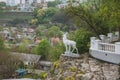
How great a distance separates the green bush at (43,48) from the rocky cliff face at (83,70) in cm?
2093

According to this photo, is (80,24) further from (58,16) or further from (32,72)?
(58,16)

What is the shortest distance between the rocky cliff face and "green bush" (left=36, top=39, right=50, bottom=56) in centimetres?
2093

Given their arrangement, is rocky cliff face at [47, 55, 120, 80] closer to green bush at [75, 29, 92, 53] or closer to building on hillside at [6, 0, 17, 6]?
green bush at [75, 29, 92, 53]


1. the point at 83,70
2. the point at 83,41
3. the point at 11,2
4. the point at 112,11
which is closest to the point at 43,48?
the point at 83,41

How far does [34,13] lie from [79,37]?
68393mm

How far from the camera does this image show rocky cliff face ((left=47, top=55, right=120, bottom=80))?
12.0 m

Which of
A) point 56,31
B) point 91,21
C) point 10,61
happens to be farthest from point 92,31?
point 56,31

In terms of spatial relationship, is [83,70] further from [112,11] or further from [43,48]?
[43,48]

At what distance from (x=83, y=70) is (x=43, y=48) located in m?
22.8

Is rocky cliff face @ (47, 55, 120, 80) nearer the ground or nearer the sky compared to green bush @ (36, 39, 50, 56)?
nearer the sky

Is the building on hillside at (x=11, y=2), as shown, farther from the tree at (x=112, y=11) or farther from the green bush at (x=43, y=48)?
the tree at (x=112, y=11)

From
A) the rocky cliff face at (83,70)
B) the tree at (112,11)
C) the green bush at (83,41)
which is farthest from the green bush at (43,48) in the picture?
the tree at (112,11)

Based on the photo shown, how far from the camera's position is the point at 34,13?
82875 millimetres

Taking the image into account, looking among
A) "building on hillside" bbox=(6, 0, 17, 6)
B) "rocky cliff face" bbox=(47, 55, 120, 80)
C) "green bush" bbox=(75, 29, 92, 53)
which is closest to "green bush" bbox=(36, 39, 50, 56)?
"green bush" bbox=(75, 29, 92, 53)
